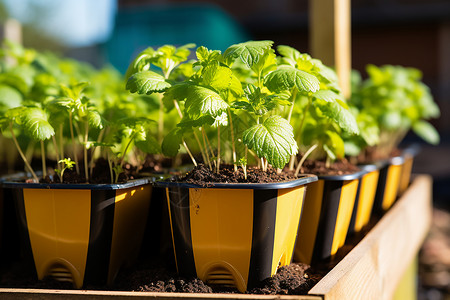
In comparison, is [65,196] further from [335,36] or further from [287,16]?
[287,16]

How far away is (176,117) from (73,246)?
630mm

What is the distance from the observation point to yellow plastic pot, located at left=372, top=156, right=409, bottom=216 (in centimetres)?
167

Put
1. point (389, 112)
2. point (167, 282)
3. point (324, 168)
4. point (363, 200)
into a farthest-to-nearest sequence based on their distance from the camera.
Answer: point (389, 112)
point (363, 200)
point (324, 168)
point (167, 282)

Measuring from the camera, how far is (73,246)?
3.17ft

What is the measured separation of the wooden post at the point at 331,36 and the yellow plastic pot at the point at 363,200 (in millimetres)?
375

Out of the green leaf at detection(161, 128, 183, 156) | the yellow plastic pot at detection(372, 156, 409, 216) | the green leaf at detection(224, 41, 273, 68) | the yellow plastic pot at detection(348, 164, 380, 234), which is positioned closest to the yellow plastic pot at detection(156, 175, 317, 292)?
the green leaf at detection(161, 128, 183, 156)

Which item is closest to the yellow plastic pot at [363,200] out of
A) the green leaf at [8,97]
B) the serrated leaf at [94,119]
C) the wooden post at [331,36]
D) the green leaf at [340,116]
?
the green leaf at [340,116]

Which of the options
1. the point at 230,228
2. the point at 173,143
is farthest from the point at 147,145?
the point at 230,228

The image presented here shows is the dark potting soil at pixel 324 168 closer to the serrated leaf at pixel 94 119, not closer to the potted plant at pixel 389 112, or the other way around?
the potted plant at pixel 389 112

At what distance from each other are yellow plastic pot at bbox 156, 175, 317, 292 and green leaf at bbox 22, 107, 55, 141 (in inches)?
10.2

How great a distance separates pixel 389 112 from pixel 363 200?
2.00 feet

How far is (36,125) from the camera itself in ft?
3.12

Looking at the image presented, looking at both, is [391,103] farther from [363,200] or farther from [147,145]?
[147,145]

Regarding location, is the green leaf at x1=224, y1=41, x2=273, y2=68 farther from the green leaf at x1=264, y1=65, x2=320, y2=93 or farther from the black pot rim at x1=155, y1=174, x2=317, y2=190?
the black pot rim at x1=155, y1=174, x2=317, y2=190
